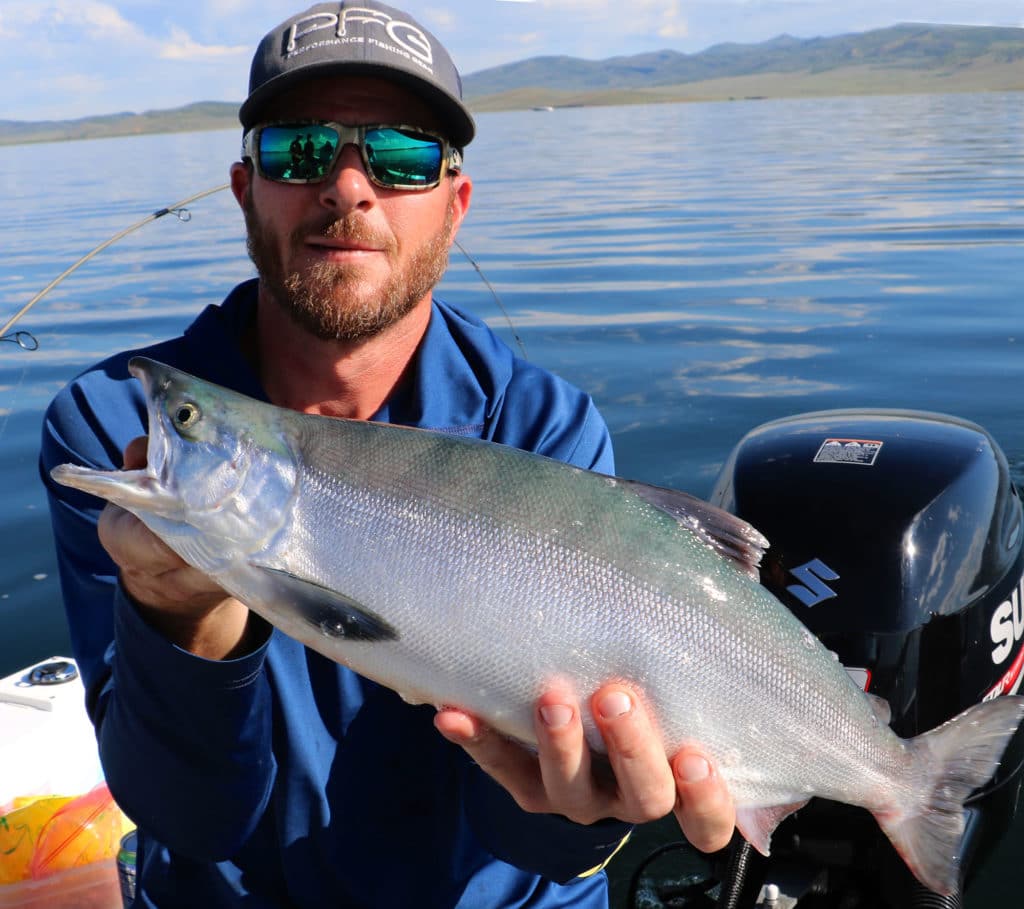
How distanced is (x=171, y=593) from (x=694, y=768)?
123cm

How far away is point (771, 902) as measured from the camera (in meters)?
3.10

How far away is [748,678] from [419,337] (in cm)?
161

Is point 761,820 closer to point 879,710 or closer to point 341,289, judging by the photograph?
point 879,710

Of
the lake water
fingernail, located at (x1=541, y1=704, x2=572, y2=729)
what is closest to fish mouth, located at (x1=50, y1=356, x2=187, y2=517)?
fingernail, located at (x1=541, y1=704, x2=572, y2=729)

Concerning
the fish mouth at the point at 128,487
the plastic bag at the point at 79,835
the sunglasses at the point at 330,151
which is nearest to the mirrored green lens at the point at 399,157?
the sunglasses at the point at 330,151

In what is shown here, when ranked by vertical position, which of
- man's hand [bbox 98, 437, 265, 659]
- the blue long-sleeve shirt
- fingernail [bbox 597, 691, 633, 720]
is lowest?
the blue long-sleeve shirt

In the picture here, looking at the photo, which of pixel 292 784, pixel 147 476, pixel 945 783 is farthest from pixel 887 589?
pixel 147 476

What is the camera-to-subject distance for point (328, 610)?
2236 mm

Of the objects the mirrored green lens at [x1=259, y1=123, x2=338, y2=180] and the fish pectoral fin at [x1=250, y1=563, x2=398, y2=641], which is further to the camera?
the mirrored green lens at [x1=259, y1=123, x2=338, y2=180]

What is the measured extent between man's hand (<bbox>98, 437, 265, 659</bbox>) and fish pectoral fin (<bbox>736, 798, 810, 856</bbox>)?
48.7 inches

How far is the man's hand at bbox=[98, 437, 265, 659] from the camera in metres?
2.31

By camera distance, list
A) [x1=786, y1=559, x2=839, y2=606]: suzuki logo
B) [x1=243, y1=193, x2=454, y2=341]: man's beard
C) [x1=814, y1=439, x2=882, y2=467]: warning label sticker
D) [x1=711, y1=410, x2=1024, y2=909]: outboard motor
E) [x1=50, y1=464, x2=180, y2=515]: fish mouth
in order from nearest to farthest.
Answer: [x1=50, y1=464, x2=180, y2=515]: fish mouth → [x1=243, y1=193, x2=454, y2=341]: man's beard → [x1=711, y1=410, x2=1024, y2=909]: outboard motor → [x1=786, y1=559, x2=839, y2=606]: suzuki logo → [x1=814, y1=439, x2=882, y2=467]: warning label sticker

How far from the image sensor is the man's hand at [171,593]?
2311 millimetres

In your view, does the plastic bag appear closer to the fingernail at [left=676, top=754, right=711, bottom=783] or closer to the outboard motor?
the outboard motor
